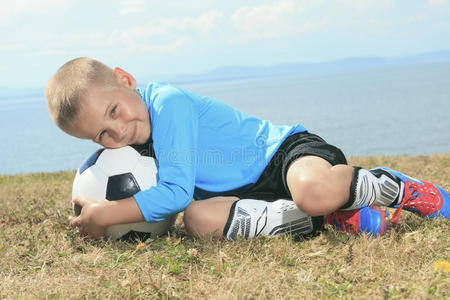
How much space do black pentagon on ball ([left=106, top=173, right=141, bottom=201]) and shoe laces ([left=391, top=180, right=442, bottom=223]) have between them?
1765mm

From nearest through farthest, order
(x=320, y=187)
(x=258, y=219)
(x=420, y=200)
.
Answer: (x=320, y=187)
(x=258, y=219)
(x=420, y=200)

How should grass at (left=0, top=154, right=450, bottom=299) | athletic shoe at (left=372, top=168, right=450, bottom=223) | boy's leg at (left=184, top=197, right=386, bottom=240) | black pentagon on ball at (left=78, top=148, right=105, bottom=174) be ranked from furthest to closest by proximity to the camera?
black pentagon on ball at (left=78, top=148, right=105, bottom=174) → athletic shoe at (left=372, top=168, right=450, bottom=223) → boy's leg at (left=184, top=197, right=386, bottom=240) → grass at (left=0, top=154, right=450, bottom=299)

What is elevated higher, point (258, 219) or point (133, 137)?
point (133, 137)

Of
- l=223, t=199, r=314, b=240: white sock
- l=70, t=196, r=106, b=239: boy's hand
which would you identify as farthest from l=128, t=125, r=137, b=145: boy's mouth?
l=223, t=199, r=314, b=240: white sock

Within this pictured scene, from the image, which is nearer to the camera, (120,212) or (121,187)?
(120,212)

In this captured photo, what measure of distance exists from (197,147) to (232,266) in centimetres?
97

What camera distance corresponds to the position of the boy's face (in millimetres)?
2527

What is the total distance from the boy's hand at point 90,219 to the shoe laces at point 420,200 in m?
1.95

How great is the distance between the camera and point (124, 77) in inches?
110

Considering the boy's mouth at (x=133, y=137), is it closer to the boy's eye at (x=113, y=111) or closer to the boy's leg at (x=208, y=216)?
the boy's eye at (x=113, y=111)

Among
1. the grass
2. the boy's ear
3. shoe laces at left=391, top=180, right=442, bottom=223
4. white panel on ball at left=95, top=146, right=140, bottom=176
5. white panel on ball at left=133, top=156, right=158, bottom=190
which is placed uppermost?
the boy's ear

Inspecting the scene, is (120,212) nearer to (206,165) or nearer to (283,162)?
(206,165)

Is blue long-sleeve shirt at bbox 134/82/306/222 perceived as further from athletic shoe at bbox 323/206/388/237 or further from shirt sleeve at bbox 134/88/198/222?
athletic shoe at bbox 323/206/388/237

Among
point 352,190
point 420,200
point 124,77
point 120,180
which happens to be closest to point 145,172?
point 120,180
